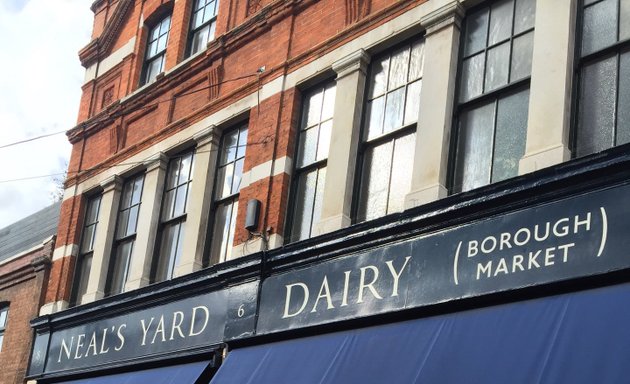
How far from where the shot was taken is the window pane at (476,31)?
35.8 feet

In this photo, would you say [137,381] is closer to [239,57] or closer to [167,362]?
[167,362]

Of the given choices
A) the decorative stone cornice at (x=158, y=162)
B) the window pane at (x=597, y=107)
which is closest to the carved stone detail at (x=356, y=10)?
the window pane at (x=597, y=107)

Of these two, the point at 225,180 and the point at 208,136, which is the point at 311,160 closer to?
the point at 225,180

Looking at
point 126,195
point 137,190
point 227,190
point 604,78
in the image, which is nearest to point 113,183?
point 126,195

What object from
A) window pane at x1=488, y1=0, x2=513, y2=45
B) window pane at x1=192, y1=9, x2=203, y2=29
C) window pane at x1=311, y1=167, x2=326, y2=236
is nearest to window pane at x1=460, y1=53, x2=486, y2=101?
window pane at x1=488, y1=0, x2=513, y2=45

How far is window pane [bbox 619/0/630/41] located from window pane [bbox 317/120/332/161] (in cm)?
429

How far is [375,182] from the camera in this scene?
38.3 feet

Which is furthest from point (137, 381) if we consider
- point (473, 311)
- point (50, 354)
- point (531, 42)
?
point (531, 42)

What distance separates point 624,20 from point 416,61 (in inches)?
115

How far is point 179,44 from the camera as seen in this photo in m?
16.4

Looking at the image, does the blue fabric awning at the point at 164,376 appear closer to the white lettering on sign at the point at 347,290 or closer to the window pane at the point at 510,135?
the white lettering on sign at the point at 347,290

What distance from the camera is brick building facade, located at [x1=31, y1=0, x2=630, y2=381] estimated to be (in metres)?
9.54

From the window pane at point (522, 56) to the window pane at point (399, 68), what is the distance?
1706 mm

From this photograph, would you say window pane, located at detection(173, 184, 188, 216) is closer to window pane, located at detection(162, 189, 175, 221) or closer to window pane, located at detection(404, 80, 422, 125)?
window pane, located at detection(162, 189, 175, 221)
